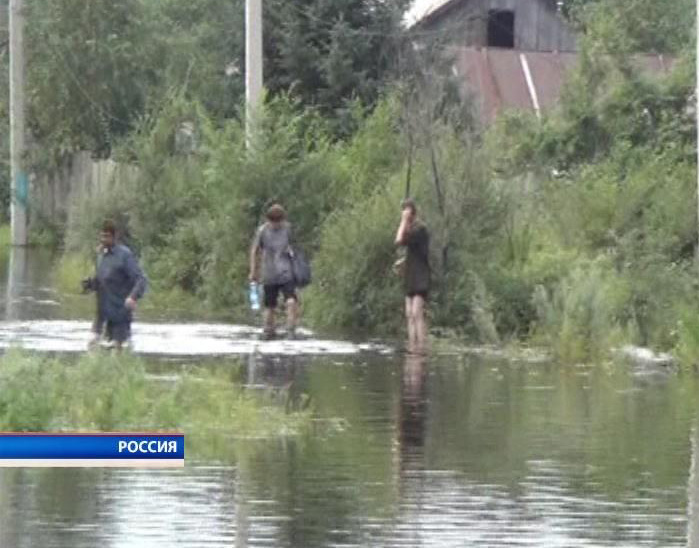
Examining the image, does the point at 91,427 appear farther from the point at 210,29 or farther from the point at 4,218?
the point at 4,218

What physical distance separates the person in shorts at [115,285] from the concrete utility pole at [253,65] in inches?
349

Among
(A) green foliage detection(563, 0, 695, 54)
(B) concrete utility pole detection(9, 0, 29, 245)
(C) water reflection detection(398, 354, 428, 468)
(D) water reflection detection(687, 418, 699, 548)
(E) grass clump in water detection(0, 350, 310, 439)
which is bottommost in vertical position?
(D) water reflection detection(687, 418, 699, 548)

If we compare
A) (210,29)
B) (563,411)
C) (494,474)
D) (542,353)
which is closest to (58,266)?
(210,29)

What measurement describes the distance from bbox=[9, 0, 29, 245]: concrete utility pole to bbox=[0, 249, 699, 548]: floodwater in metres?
26.2

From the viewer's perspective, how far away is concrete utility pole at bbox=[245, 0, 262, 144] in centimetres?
3064

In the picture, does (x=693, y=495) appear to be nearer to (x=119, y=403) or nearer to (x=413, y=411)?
(x=119, y=403)

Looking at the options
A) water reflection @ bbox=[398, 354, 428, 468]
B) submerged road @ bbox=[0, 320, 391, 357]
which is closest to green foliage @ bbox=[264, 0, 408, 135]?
submerged road @ bbox=[0, 320, 391, 357]

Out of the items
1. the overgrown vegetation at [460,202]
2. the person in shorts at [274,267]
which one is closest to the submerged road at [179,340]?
the person in shorts at [274,267]

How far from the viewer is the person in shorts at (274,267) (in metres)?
26.6

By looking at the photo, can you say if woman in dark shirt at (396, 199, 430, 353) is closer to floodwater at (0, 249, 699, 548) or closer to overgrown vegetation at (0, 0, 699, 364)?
overgrown vegetation at (0, 0, 699, 364)

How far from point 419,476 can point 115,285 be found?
22.3 ft

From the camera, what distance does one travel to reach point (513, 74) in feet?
195

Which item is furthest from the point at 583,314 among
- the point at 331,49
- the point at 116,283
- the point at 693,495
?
the point at 331,49

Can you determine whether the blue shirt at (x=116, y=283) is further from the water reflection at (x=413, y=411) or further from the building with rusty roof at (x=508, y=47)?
the building with rusty roof at (x=508, y=47)
